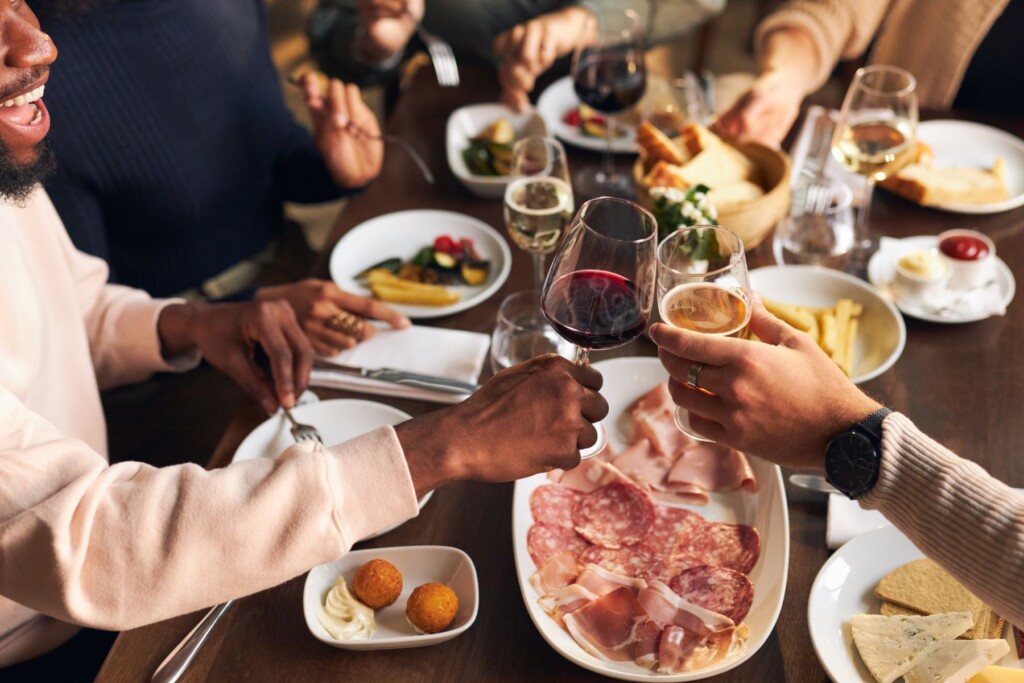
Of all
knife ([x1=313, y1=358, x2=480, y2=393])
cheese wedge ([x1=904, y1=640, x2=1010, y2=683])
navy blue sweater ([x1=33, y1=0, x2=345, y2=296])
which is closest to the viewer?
cheese wedge ([x1=904, y1=640, x2=1010, y2=683])

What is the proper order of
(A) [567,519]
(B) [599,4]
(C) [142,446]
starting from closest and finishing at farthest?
(A) [567,519] < (C) [142,446] < (B) [599,4]

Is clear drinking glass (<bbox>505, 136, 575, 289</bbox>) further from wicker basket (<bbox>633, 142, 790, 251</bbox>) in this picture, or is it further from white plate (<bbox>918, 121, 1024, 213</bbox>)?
white plate (<bbox>918, 121, 1024, 213</bbox>)

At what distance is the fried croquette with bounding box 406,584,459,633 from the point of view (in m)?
1.05

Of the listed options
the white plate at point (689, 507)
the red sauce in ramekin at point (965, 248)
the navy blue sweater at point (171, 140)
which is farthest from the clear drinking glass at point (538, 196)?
the navy blue sweater at point (171, 140)

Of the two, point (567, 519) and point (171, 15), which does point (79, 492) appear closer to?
point (567, 519)

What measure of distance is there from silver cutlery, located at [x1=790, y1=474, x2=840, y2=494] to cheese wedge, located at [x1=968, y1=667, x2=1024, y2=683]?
0.31 meters

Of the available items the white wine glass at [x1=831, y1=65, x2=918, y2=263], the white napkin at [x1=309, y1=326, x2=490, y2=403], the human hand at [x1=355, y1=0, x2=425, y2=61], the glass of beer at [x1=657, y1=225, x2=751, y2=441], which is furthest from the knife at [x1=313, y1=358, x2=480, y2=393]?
the human hand at [x1=355, y1=0, x2=425, y2=61]

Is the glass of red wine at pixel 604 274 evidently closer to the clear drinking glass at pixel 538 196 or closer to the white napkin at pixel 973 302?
the clear drinking glass at pixel 538 196

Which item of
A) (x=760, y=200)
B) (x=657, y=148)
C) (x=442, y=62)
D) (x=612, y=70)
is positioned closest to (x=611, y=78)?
(x=612, y=70)

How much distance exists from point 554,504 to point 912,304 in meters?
0.79

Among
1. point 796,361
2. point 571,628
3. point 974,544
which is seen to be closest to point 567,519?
point 571,628

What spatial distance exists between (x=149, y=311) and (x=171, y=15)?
0.68 metres

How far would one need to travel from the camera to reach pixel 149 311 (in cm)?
163

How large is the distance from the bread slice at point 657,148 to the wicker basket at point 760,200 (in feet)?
0.09
